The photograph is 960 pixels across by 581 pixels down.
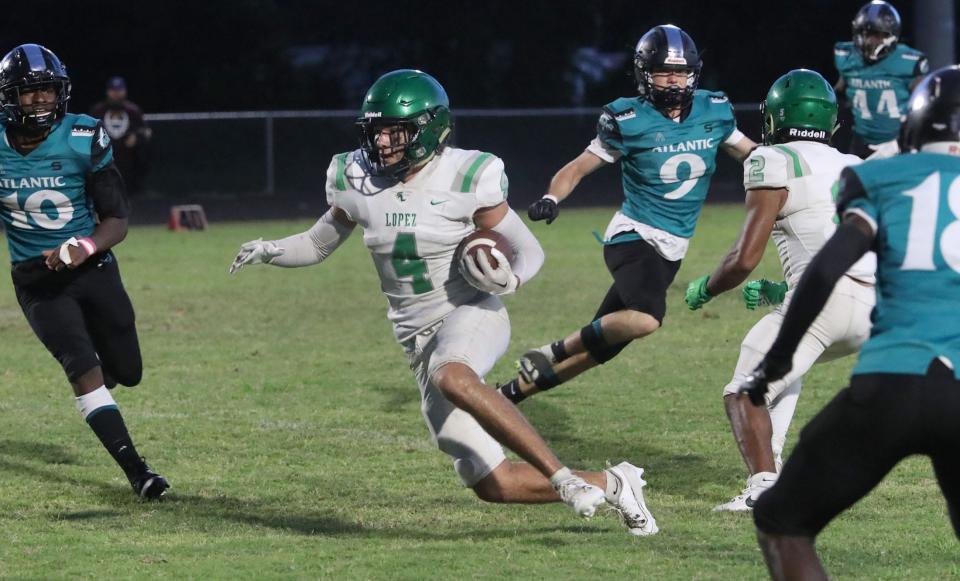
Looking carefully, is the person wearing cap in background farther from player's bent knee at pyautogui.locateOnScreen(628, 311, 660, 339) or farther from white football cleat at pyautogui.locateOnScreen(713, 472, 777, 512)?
white football cleat at pyautogui.locateOnScreen(713, 472, 777, 512)

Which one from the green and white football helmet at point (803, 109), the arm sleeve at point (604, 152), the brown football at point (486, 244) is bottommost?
the arm sleeve at point (604, 152)

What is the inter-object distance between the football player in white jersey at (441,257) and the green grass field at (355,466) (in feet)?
0.78

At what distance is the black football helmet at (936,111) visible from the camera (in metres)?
3.73

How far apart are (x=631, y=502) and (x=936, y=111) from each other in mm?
2020

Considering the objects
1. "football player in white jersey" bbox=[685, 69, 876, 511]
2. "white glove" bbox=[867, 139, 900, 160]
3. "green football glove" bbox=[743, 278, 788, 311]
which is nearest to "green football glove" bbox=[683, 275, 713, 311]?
"football player in white jersey" bbox=[685, 69, 876, 511]

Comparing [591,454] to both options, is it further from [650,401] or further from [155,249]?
[155,249]

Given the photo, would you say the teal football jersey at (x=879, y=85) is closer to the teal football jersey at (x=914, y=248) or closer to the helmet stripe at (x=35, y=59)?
the helmet stripe at (x=35, y=59)

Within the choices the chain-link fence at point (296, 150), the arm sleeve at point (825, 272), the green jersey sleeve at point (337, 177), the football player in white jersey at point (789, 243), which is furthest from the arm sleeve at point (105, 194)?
the chain-link fence at point (296, 150)

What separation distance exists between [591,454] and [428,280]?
6.05ft

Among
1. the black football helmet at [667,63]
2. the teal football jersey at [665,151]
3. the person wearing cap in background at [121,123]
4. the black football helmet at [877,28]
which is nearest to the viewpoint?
the black football helmet at [667,63]

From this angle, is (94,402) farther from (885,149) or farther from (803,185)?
(885,149)

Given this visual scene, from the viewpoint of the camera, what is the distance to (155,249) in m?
17.4

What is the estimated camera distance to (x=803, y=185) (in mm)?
5809

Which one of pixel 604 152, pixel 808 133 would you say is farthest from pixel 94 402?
pixel 808 133
